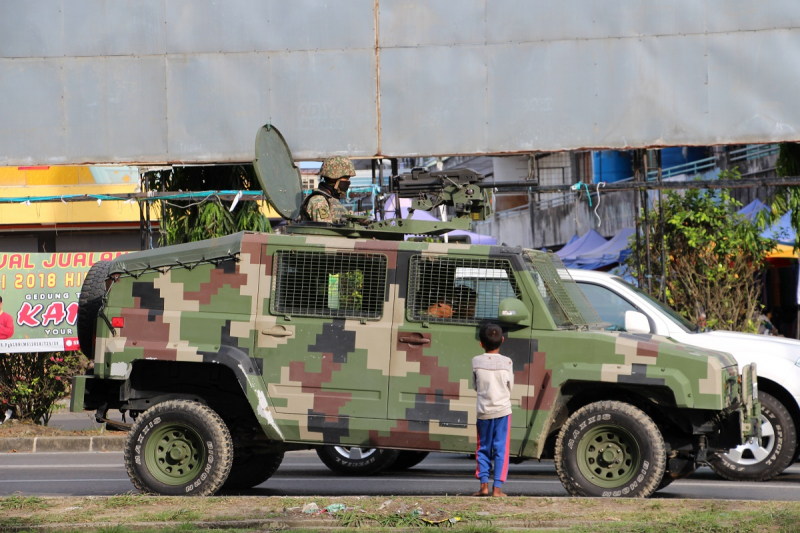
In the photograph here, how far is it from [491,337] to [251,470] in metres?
2.80

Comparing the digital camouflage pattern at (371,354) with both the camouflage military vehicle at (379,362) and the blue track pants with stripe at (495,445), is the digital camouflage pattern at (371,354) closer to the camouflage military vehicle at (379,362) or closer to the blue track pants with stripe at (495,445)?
the camouflage military vehicle at (379,362)

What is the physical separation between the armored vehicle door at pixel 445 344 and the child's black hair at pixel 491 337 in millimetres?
235

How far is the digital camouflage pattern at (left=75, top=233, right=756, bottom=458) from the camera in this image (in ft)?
24.7

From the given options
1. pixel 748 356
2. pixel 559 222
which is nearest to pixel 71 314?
pixel 748 356

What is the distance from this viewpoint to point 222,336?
26.0ft

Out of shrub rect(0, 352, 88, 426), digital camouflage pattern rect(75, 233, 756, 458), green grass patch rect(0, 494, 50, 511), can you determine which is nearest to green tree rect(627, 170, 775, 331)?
digital camouflage pattern rect(75, 233, 756, 458)

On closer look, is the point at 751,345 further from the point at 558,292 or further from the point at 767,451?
the point at 558,292

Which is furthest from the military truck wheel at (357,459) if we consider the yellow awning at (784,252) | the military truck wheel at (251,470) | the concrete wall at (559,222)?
the concrete wall at (559,222)

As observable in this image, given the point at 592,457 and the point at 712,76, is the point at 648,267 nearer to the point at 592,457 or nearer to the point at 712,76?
the point at 712,76

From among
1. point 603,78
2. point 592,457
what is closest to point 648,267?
point 603,78

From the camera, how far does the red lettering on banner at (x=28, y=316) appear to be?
13859mm

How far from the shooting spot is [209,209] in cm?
1468

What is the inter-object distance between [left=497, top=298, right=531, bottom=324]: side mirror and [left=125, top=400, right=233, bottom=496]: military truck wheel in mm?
2282

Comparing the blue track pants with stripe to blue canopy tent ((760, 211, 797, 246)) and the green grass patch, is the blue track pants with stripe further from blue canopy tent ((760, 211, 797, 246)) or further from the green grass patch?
blue canopy tent ((760, 211, 797, 246))
